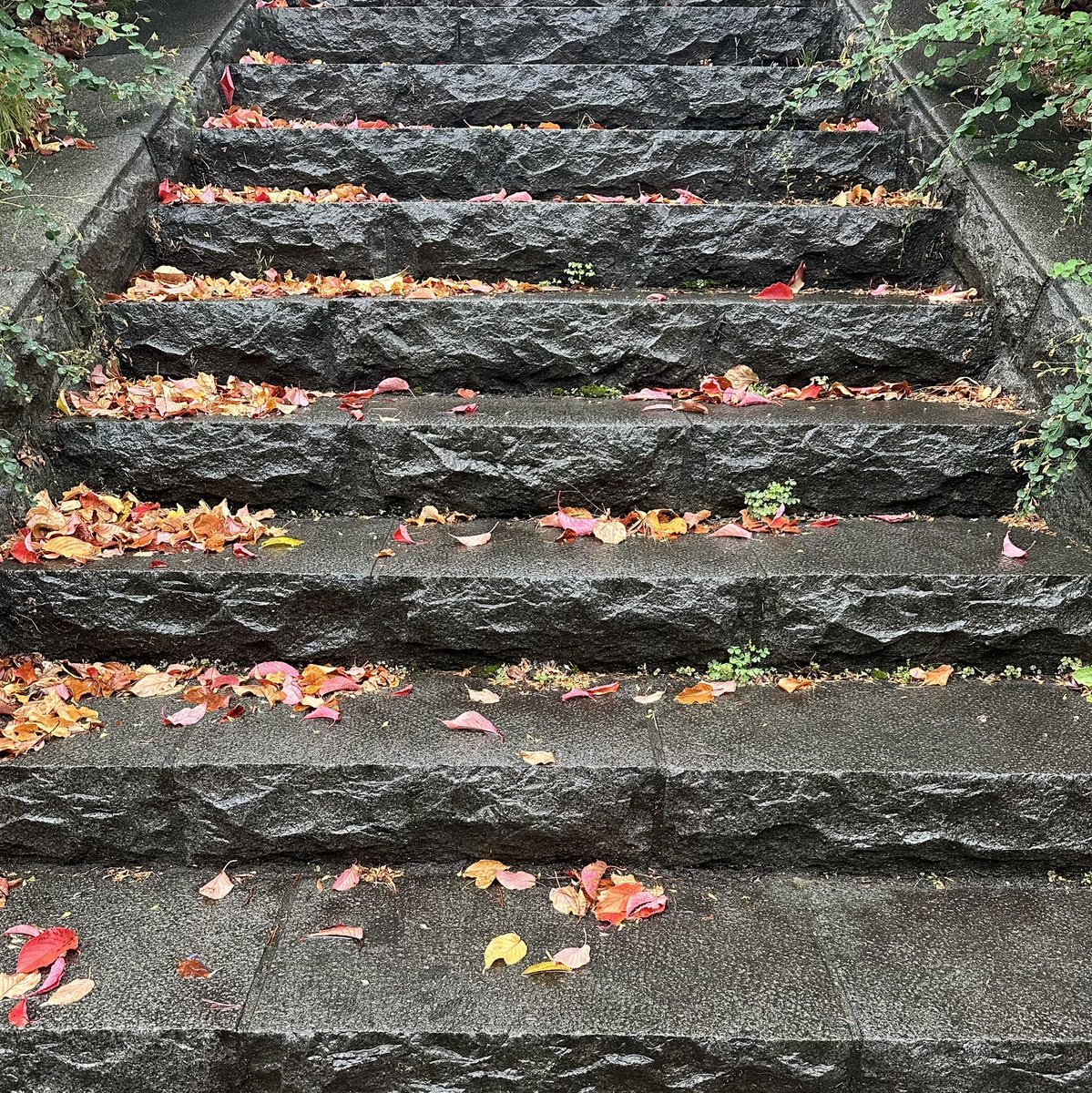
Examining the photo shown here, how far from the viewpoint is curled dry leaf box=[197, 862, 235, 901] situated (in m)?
2.06

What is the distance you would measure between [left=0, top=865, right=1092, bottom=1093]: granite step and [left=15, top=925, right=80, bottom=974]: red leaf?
0.13ft

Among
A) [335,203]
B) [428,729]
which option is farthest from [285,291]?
[428,729]

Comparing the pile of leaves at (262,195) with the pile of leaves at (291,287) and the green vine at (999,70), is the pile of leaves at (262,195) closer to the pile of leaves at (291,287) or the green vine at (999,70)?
the pile of leaves at (291,287)

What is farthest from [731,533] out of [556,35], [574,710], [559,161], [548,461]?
[556,35]

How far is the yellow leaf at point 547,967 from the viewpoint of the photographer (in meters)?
1.87

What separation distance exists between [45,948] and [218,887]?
0.35 metres

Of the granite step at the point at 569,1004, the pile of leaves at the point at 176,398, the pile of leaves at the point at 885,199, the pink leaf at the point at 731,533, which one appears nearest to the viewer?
the granite step at the point at 569,1004

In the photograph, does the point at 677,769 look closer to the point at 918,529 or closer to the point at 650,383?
the point at 918,529

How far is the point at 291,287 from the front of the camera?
3.24 meters

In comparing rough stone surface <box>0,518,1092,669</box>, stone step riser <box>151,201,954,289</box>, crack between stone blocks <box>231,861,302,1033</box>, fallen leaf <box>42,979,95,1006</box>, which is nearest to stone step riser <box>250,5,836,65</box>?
stone step riser <box>151,201,954,289</box>

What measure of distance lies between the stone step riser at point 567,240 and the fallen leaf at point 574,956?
2342mm

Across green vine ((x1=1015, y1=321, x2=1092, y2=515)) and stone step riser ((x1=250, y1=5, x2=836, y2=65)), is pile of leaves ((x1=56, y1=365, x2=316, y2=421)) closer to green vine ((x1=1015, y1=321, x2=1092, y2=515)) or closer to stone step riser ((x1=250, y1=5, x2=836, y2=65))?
green vine ((x1=1015, y1=321, x2=1092, y2=515))

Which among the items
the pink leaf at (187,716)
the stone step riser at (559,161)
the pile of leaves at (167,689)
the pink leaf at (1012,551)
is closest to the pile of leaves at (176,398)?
the pile of leaves at (167,689)

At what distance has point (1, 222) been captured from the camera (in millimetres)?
2895
